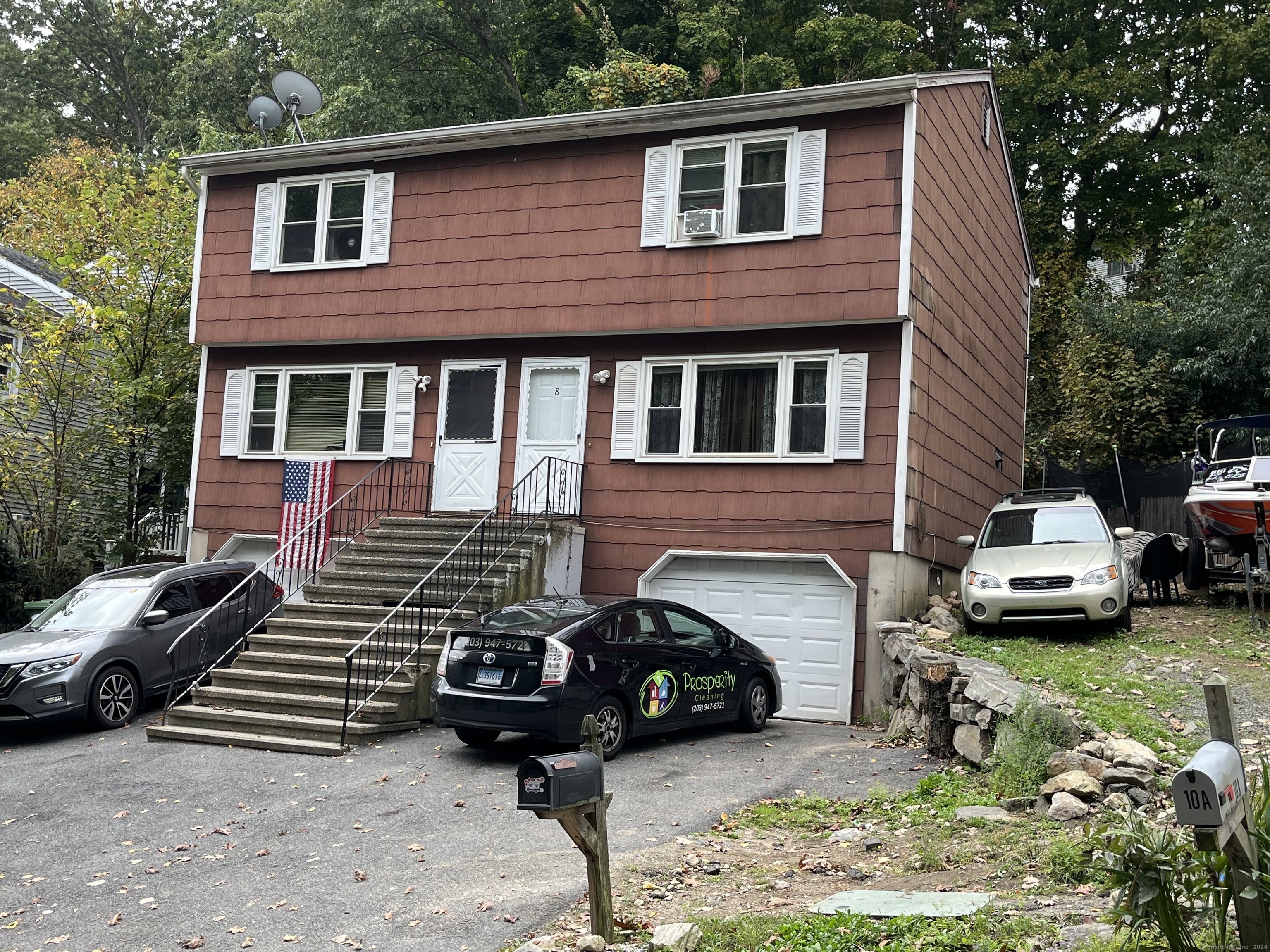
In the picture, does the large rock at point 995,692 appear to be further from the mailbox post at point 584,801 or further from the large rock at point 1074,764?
the mailbox post at point 584,801

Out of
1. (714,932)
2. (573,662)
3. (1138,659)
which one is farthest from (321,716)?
(1138,659)

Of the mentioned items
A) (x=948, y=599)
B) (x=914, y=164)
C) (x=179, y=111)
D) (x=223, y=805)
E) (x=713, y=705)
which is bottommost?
(x=223, y=805)

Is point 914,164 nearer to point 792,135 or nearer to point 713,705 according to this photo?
point 792,135

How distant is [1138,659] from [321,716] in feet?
28.0

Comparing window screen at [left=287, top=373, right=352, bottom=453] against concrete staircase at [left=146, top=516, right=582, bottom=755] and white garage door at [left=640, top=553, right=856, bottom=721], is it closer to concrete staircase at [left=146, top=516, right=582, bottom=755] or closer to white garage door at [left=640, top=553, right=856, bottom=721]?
concrete staircase at [left=146, top=516, right=582, bottom=755]

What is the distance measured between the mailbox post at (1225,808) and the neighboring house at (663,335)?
10.4 meters

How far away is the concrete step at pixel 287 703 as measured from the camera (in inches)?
485

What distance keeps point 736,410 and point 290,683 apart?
6.70m

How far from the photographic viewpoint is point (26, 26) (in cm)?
4062

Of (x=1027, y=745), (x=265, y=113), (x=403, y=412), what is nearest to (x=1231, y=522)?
(x=1027, y=745)

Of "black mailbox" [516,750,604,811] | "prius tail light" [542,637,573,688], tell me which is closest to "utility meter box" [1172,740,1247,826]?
"black mailbox" [516,750,604,811]

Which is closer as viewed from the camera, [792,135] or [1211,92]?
[792,135]

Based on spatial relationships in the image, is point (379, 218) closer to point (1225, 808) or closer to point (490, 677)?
point (490, 677)

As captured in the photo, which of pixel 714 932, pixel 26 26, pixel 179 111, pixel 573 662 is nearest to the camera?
pixel 714 932
